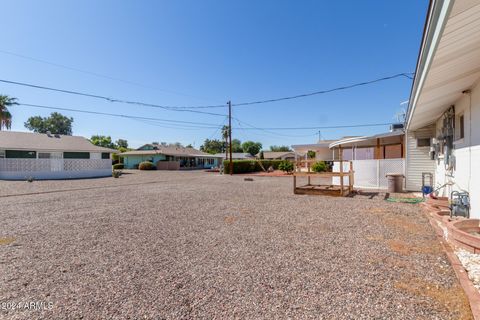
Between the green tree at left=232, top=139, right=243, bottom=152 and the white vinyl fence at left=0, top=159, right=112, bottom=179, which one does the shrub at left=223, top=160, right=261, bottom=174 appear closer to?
the white vinyl fence at left=0, top=159, right=112, bottom=179

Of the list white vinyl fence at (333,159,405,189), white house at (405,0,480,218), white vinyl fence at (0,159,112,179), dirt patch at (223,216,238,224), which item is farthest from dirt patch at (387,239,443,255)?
white vinyl fence at (0,159,112,179)

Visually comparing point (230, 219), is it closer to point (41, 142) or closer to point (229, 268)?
point (229, 268)

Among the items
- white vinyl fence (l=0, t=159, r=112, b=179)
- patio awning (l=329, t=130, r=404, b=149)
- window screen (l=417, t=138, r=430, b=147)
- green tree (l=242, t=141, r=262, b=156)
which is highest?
green tree (l=242, t=141, r=262, b=156)

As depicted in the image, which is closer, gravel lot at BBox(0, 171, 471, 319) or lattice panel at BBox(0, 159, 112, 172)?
gravel lot at BBox(0, 171, 471, 319)

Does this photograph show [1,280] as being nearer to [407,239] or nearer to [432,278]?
[432,278]

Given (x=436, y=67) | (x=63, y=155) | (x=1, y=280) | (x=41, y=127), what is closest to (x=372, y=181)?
(x=436, y=67)

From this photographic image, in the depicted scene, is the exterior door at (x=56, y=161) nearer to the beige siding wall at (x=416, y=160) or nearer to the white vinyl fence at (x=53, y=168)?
the white vinyl fence at (x=53, y=168)

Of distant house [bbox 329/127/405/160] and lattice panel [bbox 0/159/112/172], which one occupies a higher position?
distant house [bbox 329/127/405/160]

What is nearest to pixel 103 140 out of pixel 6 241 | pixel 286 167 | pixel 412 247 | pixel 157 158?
pixel 157 158

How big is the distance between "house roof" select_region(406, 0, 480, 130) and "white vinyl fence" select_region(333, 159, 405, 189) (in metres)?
6.54

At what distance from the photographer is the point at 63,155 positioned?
22047 mm

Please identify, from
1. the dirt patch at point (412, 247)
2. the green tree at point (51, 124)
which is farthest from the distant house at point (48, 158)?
the green tree at point (51, 124)

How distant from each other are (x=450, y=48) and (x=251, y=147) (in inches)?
3380

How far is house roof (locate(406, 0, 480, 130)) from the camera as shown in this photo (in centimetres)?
205
